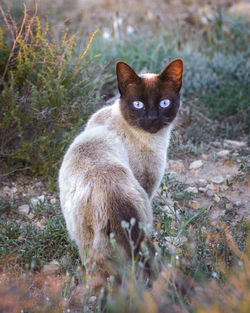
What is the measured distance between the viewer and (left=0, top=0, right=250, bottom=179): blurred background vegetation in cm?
334

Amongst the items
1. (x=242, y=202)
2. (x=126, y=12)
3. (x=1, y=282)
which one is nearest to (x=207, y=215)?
(x=242, y=202)

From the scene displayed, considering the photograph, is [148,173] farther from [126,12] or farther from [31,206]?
[126,12]

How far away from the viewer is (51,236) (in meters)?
2.81

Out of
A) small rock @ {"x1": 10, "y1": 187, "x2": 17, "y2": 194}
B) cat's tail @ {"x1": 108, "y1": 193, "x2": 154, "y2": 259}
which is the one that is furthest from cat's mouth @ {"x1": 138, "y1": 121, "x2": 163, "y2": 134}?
small rock @ {"x1": 10, "y1": 187, "x2": 17, "y2": 194}

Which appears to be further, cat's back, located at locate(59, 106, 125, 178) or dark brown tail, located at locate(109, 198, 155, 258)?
cat's back, located at locate(59, 106, 125, 178)

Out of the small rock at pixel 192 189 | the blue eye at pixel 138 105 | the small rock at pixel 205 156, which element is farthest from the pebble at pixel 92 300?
the small rock at pixel 205 156

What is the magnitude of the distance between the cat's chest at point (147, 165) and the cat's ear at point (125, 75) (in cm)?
45

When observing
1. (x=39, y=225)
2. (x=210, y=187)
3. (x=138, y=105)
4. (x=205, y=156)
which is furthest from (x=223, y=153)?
(x=39, y=225)

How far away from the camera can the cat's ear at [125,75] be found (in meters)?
2.57

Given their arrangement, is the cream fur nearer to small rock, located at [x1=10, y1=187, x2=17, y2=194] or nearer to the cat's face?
the cat's face

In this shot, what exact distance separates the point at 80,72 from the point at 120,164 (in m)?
1.86

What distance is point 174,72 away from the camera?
8.68 ft

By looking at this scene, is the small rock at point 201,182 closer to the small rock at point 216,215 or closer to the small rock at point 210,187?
the small rock at point 210,187

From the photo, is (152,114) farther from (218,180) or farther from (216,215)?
(218,180)
